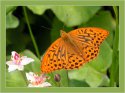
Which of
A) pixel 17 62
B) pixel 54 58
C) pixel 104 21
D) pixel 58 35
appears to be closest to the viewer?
pixel 54 58

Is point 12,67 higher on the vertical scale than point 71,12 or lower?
lower

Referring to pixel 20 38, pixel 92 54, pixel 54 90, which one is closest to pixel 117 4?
pixel 92 54

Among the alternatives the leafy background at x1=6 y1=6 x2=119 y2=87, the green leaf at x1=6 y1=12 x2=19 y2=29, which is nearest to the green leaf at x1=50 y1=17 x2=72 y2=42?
the leafy background at x1=6 y1=6 x2=119 y2=87

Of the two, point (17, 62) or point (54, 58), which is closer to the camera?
point (54, 58)

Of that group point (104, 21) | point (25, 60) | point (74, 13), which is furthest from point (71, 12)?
point (25, 60)

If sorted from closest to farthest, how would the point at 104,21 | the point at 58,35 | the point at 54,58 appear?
the point at 54,58
the point at 58,35
the point at 104,21

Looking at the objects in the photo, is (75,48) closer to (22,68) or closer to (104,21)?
(22,68)

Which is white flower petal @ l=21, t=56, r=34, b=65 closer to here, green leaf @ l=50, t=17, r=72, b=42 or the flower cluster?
the flower cluster
